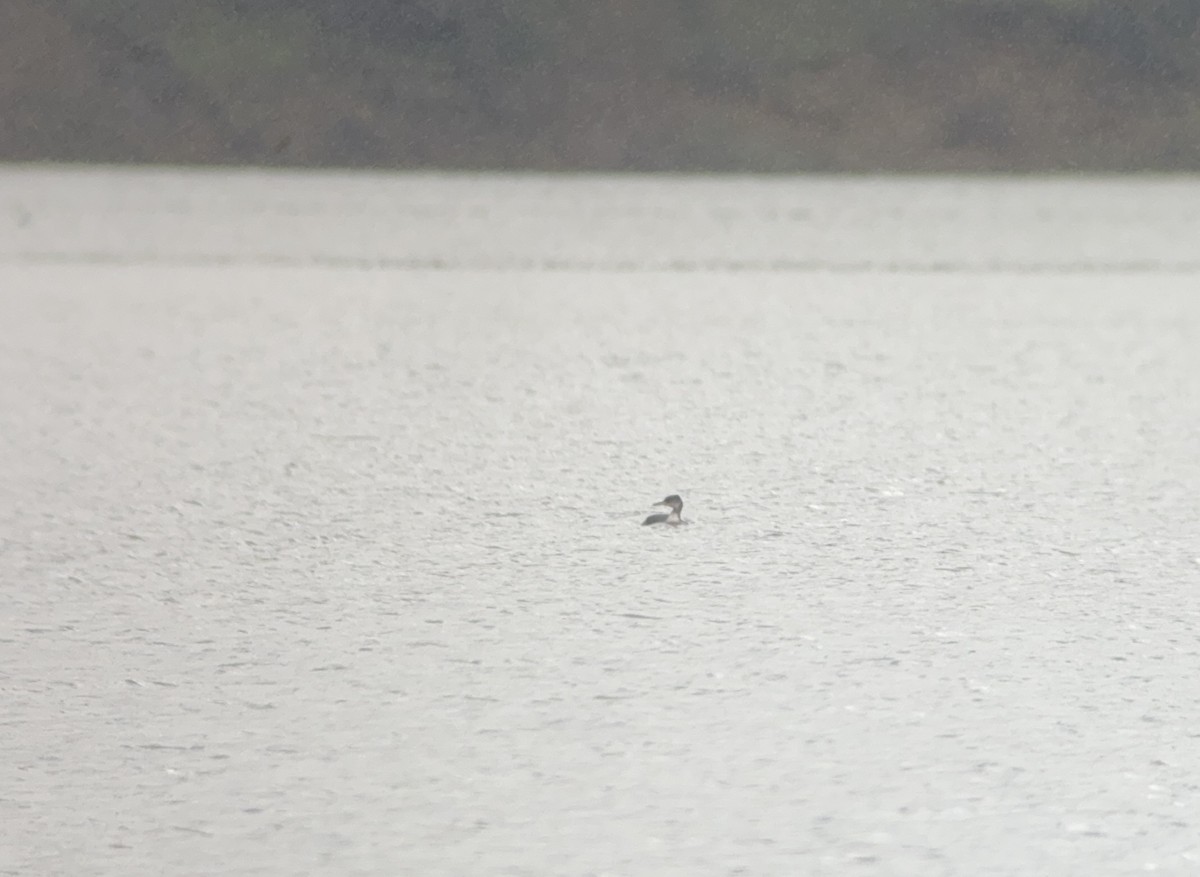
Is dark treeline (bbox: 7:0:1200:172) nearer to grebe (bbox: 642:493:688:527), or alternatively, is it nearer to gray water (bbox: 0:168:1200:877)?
gray water (bbox: 0:168:1200:877)

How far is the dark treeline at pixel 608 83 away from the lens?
1795 cm

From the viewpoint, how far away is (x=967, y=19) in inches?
752

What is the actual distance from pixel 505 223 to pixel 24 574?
19.2 ft

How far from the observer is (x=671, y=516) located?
3.03 m

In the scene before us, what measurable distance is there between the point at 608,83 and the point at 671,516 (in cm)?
1577

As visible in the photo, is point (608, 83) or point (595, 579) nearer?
point (595, 579)

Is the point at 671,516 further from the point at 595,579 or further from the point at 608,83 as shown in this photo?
the point at 608,83

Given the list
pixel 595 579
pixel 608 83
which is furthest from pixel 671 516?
pixel 608 83

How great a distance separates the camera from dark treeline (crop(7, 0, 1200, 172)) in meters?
18.0

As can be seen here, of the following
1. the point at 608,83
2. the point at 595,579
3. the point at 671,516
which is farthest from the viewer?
the point at 608,83

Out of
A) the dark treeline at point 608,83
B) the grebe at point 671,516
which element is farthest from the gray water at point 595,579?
the dark treeline at point 608,83

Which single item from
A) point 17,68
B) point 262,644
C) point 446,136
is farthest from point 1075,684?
point 17,68

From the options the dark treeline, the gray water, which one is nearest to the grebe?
the gray water

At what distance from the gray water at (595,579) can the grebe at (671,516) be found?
1.7 inches
